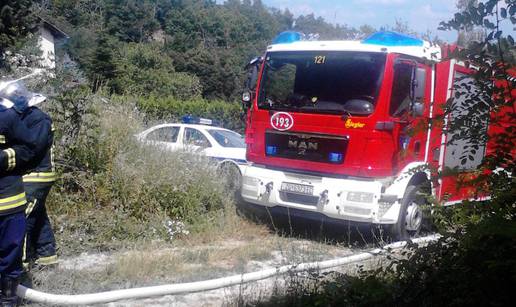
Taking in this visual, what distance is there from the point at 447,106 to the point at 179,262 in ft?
11.8

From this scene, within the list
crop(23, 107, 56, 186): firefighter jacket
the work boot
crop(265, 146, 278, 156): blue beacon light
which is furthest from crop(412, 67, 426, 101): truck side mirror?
the work boot

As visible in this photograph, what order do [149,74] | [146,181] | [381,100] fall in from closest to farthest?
[381,100]
[146,181]
[149,74]

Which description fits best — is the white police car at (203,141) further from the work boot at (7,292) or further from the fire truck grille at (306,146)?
the work boot at (7,292)

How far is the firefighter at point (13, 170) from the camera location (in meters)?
4.10

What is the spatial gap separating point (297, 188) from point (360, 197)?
0.89 meters

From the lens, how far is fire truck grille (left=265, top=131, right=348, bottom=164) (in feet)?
22.9

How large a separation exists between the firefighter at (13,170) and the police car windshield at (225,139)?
270 inches

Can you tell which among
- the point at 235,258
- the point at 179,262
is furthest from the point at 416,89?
the point at 179,262

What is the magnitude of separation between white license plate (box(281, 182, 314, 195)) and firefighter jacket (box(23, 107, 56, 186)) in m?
3.29

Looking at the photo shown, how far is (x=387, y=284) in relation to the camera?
11.9 feet

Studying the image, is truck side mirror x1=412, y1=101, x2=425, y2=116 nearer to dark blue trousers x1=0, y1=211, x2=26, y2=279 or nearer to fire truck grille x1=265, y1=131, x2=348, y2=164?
fire truck grille x1=265, y1=131, x2=348, y2=164

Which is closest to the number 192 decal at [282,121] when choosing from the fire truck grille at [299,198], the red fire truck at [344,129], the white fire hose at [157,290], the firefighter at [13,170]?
the red fire truck at [344,129]

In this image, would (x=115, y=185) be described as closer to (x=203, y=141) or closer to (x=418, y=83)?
(x=203, y=141)

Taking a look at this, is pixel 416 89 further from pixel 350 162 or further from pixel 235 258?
pixel 235 258
